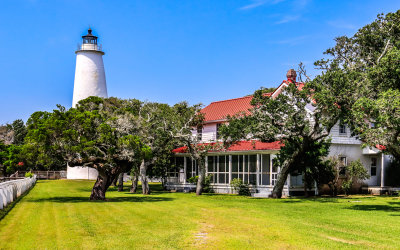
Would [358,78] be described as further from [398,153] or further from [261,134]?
[261,134]

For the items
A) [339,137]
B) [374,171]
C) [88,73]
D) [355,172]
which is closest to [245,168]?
[339,137]

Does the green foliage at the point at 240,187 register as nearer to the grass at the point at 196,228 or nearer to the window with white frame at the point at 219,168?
the window with white frame at the point at 219,168

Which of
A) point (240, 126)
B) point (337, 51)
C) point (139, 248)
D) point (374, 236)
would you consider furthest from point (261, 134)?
point (139, 248)

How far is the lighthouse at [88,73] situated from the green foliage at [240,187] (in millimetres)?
23627

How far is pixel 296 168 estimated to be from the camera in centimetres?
2798

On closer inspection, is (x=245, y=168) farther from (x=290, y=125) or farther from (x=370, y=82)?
(x=370, y=82)

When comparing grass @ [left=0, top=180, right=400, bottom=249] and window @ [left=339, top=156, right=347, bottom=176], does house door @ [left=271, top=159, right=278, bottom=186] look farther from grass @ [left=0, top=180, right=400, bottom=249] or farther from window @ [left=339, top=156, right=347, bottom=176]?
grass @ [left=0, top=180, right=400, bottom=249]

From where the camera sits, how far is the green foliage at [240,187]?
30716 millimetres

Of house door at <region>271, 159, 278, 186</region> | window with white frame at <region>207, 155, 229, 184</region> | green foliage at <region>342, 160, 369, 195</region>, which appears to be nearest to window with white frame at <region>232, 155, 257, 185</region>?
window with white frame at <region>207, 155, 229, 184</region>

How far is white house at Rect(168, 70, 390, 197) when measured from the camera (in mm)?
30422

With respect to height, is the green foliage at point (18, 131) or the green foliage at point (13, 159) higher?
the green foliage at point (18, 131)

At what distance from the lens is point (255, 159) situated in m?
31.3

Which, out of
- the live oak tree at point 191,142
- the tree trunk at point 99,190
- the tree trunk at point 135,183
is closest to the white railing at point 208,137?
the live oak tree at point 191,142

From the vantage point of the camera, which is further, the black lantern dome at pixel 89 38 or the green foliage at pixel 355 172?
the black lantern dome at pixel 89 38
